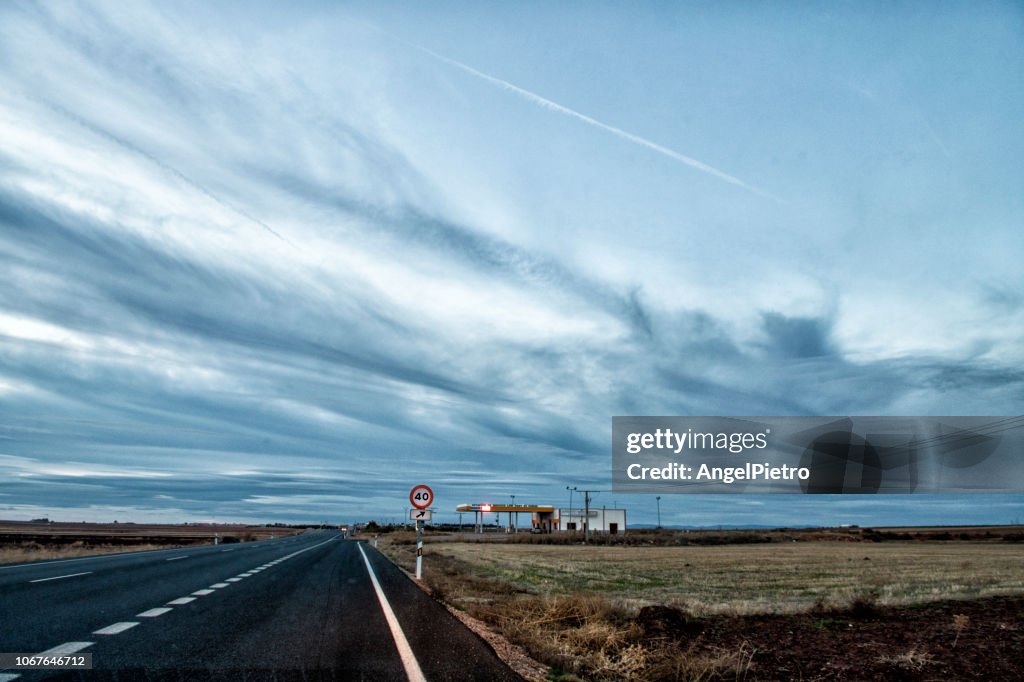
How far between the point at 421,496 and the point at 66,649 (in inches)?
698

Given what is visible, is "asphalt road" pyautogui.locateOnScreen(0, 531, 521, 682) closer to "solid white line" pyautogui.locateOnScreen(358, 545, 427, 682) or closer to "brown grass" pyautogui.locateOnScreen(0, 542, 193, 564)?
"solid white line" pyautogui.locateOnScreen(358, 545, 427, 682)

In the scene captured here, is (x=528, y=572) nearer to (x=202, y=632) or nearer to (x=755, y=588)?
(x=755, y=588)

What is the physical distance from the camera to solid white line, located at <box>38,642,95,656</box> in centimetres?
744

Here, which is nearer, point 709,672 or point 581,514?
point 709,672

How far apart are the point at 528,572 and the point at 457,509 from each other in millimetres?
122886

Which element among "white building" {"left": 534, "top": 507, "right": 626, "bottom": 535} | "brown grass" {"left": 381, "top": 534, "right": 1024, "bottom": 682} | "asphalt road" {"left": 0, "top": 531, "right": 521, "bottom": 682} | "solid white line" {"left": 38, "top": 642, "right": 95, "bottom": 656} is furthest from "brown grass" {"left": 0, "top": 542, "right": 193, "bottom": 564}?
"white building" {"left": 534, "top": 507, "right": 626, "bottom": 535}

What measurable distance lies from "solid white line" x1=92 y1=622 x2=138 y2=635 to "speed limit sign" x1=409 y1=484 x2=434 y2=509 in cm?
1511

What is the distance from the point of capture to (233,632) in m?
9.73

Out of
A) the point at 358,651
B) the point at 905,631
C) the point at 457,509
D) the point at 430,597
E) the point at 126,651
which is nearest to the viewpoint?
the point at 126,651

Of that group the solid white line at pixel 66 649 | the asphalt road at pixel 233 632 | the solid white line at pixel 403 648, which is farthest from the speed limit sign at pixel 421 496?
the solid white line at pixel 66 649

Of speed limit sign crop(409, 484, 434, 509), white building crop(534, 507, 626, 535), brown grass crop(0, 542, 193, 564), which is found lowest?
white building crop(534, 507, 626, 535)

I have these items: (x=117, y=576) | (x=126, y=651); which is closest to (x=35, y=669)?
(x=126, y=651)

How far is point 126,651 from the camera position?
7.82m

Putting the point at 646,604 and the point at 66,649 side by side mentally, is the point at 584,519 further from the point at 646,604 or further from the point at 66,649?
the point at 66,649
